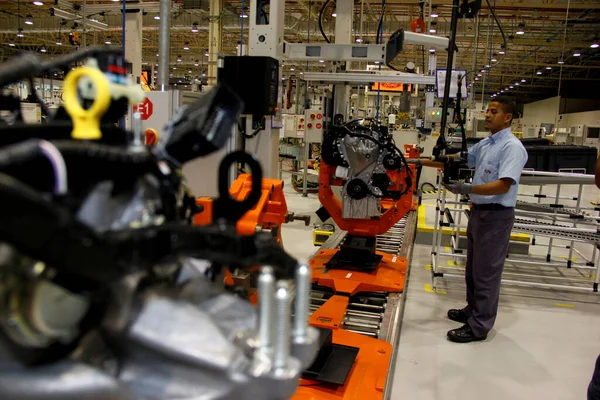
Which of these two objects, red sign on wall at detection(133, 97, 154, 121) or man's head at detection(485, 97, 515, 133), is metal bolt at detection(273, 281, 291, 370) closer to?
red sign on wall at detection(133, 97, 154, 121)

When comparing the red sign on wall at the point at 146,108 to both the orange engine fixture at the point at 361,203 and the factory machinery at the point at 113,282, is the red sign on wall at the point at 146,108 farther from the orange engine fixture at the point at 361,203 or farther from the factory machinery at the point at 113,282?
the factory machinery at the point at 113,282

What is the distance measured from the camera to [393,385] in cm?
331

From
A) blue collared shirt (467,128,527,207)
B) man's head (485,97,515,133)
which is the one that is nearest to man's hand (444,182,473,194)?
blue collared shirt (467,128,527,207)

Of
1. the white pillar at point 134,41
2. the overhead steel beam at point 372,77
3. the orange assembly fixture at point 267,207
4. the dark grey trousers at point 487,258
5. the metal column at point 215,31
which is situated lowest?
the dark grey trousers at point 487,258

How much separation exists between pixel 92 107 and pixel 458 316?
4058mm

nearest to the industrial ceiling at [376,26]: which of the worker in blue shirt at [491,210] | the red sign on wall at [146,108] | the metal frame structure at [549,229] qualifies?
the red sign on wall at [146,108]

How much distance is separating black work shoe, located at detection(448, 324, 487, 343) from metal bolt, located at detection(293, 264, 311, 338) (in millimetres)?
3267

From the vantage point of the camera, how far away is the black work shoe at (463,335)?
3988 millimetres

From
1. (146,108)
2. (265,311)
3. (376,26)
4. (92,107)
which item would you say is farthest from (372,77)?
(376,26)

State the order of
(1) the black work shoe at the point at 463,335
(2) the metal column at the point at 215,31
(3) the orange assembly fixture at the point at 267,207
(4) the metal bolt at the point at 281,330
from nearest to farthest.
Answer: (4) the metal bolt at the point at 281,330 < (3) the orange assembly fixture at the point at 267,207 < (1) the black work shoe at the point at 463,335 < (2) the metal column at the point at 215,31

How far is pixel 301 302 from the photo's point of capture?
1103 millimetres

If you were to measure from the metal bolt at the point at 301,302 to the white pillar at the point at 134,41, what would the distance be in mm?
5077

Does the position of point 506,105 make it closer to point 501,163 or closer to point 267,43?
point 501,163

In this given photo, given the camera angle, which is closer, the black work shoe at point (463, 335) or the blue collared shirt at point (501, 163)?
the blue collared shirt at point (501, 163)
